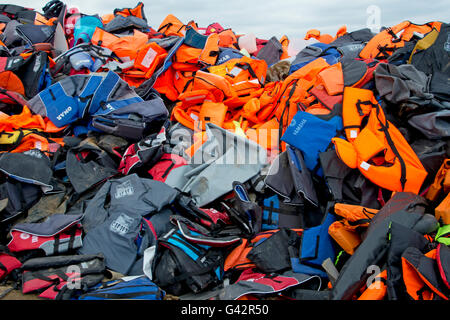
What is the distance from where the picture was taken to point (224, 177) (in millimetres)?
2875

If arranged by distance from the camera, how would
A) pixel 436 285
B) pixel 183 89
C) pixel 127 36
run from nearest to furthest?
pixel 436 285
pixel 183 89
pixel 127 36

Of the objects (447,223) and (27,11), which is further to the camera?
(27,11)

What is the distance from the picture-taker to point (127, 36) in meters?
4.70

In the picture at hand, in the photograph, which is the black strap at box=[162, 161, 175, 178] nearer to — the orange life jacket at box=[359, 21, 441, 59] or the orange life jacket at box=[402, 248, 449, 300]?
the orange life jacket at box=[402, 248, 449, 300]

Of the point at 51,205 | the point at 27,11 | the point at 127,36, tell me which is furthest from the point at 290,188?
the point at 27,11

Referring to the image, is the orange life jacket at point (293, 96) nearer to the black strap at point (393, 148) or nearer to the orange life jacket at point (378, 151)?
the orange life jacket at point (378, 151)

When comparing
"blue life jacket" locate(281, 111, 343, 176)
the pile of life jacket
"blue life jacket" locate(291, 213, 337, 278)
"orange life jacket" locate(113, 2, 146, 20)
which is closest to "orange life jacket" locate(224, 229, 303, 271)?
the pile of life jacket

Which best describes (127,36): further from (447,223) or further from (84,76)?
(447,223)

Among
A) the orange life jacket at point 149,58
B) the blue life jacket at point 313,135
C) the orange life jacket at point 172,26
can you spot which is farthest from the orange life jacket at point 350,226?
the orange life jacket at point 172,26

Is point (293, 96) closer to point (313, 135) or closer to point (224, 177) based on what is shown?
point (313, 135)

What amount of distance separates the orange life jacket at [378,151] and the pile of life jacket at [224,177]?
0.5 inches

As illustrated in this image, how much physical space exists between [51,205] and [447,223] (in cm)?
294

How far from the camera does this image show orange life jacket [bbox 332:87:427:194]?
2.34m
